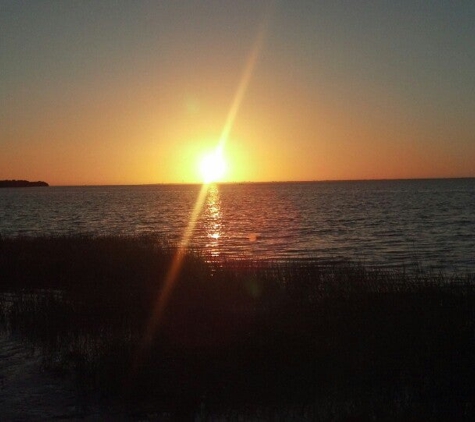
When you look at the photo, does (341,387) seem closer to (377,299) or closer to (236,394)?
(236,394)

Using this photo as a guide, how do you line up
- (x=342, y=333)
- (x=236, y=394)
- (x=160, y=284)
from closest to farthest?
(x=236, y=394) < (x=342, y=333) < (x=160, y=284)

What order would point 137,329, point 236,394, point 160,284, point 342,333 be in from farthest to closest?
point 160,284 < point 137,329 < point 342,333 < point 236,394

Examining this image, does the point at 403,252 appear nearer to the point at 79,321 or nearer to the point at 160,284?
the point at 160,284

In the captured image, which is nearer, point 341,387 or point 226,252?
point 341,387

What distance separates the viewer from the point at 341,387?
335 inches

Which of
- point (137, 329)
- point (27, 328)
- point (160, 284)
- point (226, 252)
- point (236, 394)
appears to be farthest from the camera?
point (226, 252)

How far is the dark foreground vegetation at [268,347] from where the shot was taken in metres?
8.16

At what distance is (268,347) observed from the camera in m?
9.88

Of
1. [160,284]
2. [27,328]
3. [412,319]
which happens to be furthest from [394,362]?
[160,284]

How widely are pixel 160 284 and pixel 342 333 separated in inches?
330

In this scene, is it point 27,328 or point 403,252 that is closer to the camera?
point 27,328

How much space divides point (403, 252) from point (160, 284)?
16321mm

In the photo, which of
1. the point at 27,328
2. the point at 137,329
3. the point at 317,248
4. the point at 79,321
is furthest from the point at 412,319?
the point at 317,248

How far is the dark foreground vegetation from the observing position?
26.8 ft
